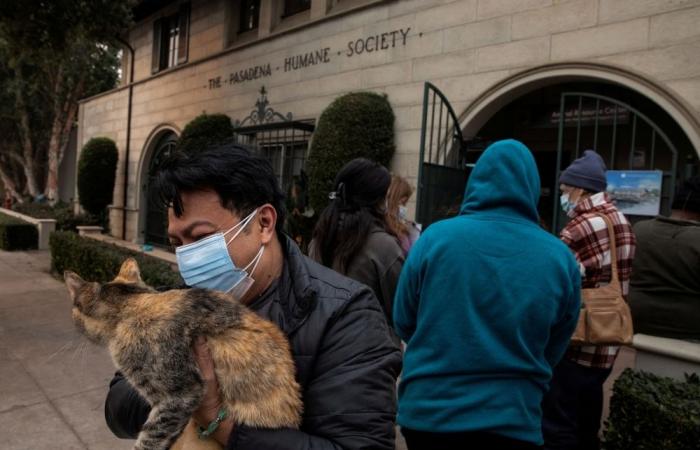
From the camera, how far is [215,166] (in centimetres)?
142

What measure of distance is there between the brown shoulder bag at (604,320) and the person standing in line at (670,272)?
0.50m

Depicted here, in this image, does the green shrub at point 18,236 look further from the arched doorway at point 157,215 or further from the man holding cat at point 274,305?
the man holding cat at point 274,305

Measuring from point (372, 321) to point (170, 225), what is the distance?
69cm

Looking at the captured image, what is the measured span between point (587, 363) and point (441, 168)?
3347 mm

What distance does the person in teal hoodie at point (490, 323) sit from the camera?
188cm

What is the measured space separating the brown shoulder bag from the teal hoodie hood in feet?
3.84

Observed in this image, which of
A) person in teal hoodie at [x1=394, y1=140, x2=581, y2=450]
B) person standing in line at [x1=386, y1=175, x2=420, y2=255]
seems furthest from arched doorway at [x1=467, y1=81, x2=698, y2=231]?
person in teal hoodie at [x1=394, y1=140, x2=581, y2=450]

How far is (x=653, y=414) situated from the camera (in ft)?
9.46

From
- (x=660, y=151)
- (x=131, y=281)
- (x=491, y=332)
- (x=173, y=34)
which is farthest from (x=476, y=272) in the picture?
(x=173, y=34)

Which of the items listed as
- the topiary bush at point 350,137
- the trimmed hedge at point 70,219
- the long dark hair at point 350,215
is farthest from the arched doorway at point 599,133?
the trimmed hedge at point 70,219

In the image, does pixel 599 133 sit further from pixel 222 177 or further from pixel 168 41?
pixel 168 41

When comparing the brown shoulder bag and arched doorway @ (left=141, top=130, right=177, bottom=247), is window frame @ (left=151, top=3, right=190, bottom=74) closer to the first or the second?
arched doorway @ (left=141, top=130, right=177, bottom=247)

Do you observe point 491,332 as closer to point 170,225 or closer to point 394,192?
point 170,225

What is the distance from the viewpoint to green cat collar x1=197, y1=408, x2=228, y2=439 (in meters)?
1.26
